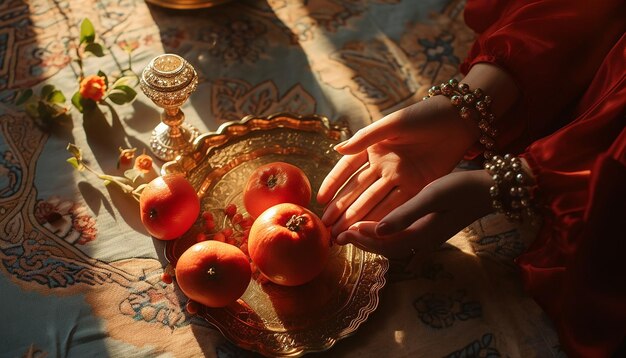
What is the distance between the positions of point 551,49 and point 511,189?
0.83 ft

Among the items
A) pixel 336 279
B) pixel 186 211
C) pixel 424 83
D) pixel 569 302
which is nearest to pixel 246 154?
pixel 186 211

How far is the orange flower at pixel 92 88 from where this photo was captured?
1019 mm

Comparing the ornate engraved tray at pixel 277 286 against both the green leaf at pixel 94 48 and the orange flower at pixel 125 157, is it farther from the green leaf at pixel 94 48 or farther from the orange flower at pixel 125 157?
the green leaf at pixel 94 48

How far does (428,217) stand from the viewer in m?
0.80

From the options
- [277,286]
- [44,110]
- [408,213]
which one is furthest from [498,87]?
[44,110]

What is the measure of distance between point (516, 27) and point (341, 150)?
345mm

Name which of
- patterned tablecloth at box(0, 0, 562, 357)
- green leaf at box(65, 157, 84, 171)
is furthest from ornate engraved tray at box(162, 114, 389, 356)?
green leaf at box(65, 157, 84, 171)

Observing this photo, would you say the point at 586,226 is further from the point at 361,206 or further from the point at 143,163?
the point at 143,163

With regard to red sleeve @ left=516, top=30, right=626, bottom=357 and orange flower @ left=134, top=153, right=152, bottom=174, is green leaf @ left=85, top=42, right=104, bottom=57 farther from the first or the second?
red sleeve @ left=516, top=30, right=626, bottom=357

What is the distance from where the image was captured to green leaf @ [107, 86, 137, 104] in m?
1.06

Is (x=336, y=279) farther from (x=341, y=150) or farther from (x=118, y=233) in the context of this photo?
(x=118, y=233)

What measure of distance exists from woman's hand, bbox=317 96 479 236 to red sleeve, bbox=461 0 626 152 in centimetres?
10

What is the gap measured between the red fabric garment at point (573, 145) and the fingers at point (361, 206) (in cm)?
21

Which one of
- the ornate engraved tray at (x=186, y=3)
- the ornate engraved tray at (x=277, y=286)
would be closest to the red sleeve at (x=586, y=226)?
the ornate engraved tray at (x=277, y=286)
